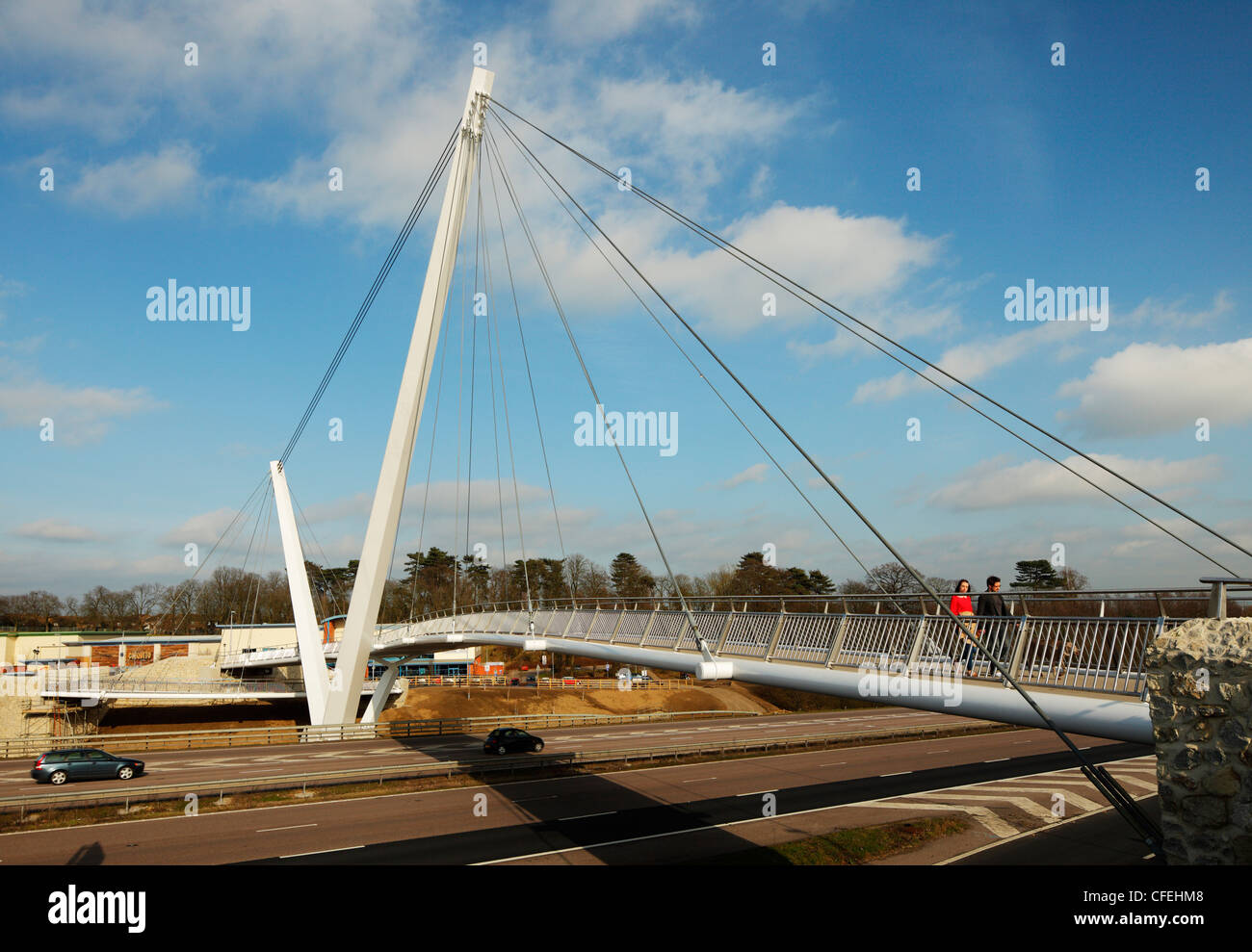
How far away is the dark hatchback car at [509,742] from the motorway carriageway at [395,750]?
0.62m

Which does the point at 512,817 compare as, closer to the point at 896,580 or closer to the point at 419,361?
the point at 419,361

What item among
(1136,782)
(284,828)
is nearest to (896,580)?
(1136,782)

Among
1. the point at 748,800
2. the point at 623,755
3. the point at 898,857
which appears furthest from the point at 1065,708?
the point at 623,755

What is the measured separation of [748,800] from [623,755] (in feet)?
28.3

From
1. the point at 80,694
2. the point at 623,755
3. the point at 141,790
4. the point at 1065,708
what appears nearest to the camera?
the point at 1065,708

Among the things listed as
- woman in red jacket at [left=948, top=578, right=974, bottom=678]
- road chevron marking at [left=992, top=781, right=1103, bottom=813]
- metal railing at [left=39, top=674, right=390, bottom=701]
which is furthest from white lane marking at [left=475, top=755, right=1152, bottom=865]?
metal railing at [left=39, top=674, right=390, bottom=701]

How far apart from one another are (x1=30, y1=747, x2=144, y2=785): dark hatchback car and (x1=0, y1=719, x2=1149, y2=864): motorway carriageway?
8.25m

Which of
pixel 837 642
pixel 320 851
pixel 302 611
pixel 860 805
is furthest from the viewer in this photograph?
pixel 302 611

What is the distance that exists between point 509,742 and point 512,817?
39.3 feet

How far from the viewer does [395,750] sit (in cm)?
3531

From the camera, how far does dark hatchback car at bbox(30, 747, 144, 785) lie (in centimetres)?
2694
